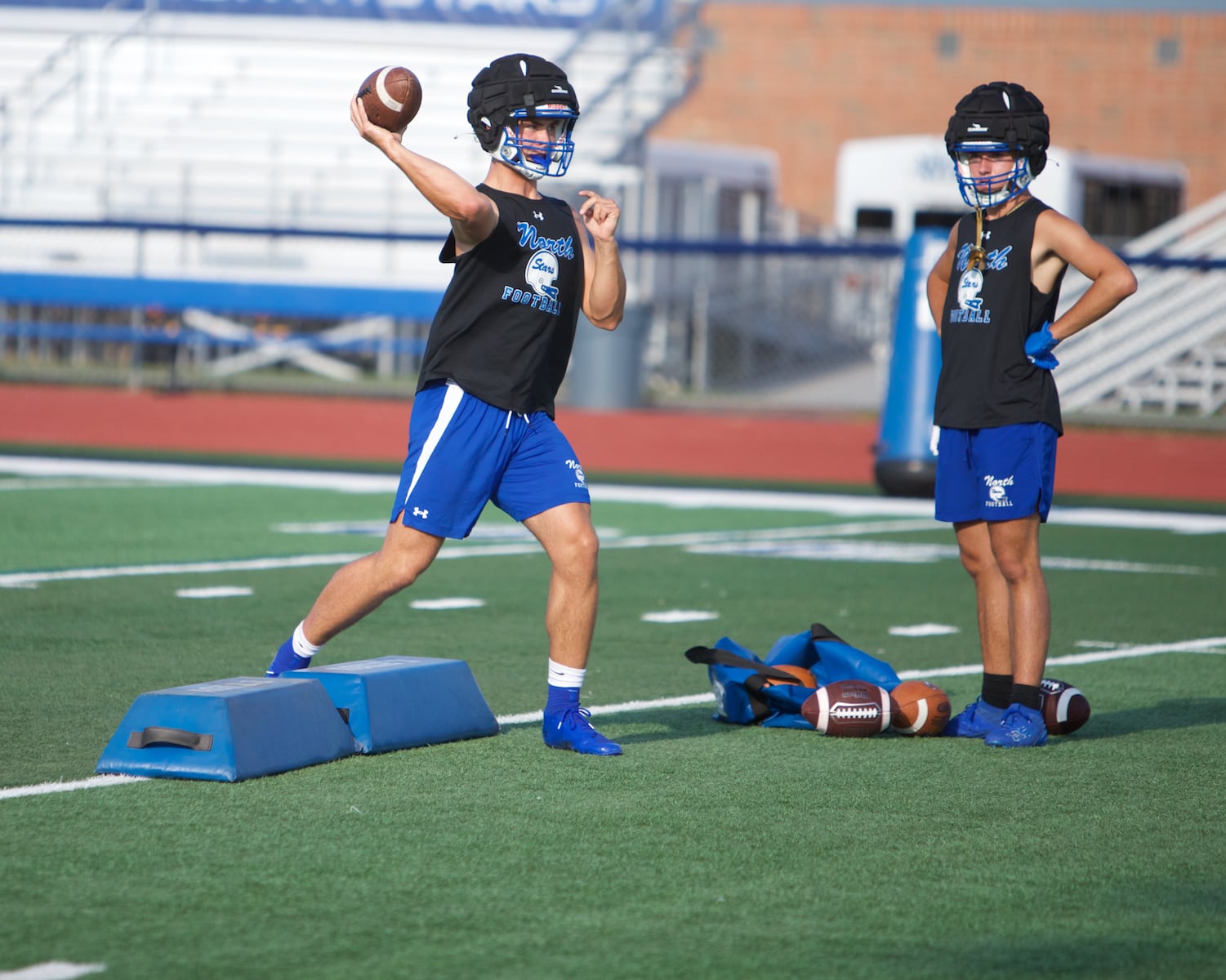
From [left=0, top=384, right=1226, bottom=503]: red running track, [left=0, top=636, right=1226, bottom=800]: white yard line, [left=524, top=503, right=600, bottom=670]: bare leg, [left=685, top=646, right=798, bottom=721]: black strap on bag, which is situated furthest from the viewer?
[left=0, top=384, right=1226, bottom=503]: red running track

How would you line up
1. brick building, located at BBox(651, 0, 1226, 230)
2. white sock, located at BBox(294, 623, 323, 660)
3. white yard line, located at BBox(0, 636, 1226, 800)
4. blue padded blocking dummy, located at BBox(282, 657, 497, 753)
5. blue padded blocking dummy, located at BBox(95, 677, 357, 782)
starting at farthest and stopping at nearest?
brick building, located at BBox(651, 0, 1226, 230) → white sock, located at BBox(294, 623, 323, 660) → blue padded blocking dummy, located at BBox(282, 657, 497, 753) → blue padded blocking dummy, located at BBox(95, 677, 357, 782) → white yard line, located at BBox(0, 636, 1226, 800)

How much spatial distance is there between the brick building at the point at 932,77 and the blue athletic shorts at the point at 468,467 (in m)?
29.2

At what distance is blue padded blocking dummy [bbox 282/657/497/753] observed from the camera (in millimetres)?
5418

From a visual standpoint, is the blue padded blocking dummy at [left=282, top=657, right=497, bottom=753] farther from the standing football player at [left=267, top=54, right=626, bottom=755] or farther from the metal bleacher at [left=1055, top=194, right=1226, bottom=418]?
the metal bleacher at [left=1055, top=194, right=1226, bottom=418]

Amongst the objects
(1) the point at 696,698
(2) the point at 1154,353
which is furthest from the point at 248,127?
(1) the point at 696,698

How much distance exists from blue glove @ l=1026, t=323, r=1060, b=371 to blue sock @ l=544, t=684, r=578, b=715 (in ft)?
5.60

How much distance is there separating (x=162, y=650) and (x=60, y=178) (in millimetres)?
24742

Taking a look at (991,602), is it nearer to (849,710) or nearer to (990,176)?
(849,710)

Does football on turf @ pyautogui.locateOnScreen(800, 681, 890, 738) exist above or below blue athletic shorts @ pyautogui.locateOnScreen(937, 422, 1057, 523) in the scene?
below

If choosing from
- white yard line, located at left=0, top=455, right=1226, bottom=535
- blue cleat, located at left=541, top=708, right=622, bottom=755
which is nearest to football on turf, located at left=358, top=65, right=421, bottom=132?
blue cleat, located at left=541, top=708, right=622, bottom=755

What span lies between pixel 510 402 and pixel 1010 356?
155 centimetres

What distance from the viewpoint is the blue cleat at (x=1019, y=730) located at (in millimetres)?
5797

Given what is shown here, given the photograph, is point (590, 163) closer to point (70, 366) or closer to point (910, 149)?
point (910, 149)

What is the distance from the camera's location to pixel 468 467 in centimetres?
552
